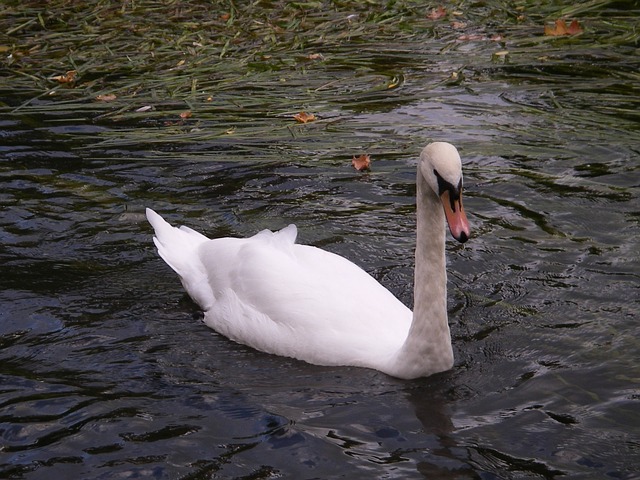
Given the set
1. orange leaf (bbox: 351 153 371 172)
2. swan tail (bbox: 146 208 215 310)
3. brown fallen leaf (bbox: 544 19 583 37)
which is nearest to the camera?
swan tail (bbox: 146 208 215 310)

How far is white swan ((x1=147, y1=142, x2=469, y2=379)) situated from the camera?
18.3 feet

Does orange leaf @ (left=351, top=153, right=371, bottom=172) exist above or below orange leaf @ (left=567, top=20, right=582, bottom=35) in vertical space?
below

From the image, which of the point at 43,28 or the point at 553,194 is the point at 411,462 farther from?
the point at 43,28

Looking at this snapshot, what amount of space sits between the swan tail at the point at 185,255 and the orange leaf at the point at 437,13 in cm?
597

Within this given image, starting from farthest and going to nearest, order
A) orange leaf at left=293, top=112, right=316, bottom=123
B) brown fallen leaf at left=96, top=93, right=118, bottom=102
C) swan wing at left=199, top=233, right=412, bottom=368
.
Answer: brown fallen leaf at left=96, top=93, right=118, bottom=102
orange leaf at left=293, top=112, right=316, bottom=123
swan wing at left=199, top=233, right=412, bottom=368

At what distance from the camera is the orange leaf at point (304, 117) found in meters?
9.58

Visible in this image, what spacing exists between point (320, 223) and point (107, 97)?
325 centimetres

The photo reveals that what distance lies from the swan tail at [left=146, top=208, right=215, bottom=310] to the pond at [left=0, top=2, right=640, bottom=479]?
0.17m

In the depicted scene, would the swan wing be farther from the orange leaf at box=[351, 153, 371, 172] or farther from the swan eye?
the orange leaf at box=[351, 153, 371, 172]

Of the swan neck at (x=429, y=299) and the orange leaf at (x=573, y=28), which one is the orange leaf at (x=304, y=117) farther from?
the swan neck at (x=429, y=299)

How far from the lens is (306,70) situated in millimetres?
10844

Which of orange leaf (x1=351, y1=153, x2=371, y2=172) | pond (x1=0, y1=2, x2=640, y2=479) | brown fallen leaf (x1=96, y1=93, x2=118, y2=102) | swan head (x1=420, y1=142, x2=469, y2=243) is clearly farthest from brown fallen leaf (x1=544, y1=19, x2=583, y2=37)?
swan head (x1=420, y1=142, x2=469, y2=243)

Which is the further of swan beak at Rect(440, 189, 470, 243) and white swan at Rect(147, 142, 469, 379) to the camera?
white swan at Rect(147, 142, 469, 379)

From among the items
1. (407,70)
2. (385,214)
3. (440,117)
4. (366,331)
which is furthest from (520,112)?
(366,331)
